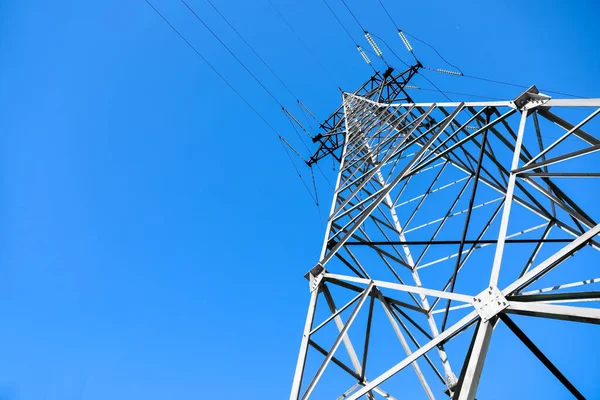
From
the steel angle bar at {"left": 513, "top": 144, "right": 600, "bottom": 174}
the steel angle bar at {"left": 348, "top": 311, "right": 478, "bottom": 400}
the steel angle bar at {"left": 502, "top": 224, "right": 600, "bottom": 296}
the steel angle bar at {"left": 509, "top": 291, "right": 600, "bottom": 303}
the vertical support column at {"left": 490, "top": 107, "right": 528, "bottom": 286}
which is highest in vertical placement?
the steel angle bar at {"left": 513, "top": 144, "right": 600, "bottom": 174}

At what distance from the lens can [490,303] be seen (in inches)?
112

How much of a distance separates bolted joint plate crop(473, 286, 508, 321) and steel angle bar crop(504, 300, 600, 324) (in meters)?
0.12

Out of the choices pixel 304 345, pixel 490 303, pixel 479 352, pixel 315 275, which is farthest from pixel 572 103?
pixel 304 345

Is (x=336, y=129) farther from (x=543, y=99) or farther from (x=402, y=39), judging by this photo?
(x=543, y=99)

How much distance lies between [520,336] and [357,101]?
11.4 metres

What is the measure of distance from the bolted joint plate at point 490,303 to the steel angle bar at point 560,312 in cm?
12

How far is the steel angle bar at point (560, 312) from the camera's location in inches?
87.8

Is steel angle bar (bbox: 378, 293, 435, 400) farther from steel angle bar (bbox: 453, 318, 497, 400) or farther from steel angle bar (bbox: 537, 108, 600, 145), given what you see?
steel angle bar (bbox: 537, 108, 600, 145)

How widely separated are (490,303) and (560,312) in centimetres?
55

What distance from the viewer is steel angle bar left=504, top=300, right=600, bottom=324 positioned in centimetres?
223

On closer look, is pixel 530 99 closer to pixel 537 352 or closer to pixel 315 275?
pixel 537 352

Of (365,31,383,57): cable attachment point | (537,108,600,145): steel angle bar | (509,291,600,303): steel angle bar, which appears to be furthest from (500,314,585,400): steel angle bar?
(365,31,383,57): cable attachment point

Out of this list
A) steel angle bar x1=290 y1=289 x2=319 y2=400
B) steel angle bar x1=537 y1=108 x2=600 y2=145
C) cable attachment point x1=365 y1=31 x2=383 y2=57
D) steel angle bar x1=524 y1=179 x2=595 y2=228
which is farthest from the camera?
cable attachment point x1=365 y1=31 x2=383 y2=57

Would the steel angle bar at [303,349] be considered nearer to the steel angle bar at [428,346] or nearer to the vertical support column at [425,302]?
the steel angle bar at [428,346]
